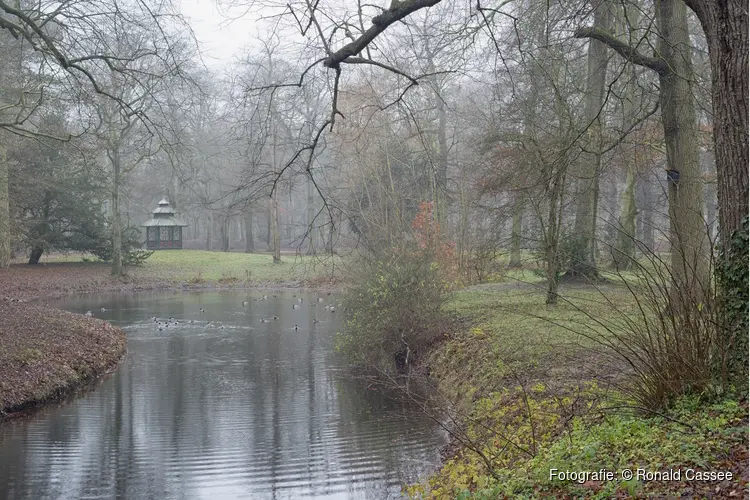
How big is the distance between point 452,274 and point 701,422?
53.4 ft

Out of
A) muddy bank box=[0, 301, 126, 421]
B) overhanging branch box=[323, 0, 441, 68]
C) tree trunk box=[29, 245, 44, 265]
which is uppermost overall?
overhanging branch box=[323, 0, 441, 68]

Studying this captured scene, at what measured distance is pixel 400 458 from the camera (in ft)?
29.7

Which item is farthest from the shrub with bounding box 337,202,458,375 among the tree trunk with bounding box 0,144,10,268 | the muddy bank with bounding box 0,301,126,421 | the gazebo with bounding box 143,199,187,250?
the gazebo with bounding box 143,199,187,250

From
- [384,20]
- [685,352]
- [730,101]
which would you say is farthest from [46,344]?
[730,101]

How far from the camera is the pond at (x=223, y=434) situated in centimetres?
824

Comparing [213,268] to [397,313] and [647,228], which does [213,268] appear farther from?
[397,313]

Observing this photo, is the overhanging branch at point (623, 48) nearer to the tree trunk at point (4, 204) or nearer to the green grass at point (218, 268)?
the tree trunk at point (4, 204)

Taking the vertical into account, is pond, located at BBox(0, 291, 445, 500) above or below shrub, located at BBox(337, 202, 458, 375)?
below

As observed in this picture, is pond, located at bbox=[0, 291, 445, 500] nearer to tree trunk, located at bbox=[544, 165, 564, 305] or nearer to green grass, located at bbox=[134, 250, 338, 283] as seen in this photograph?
tree trunk, located at bbox=[544, 165, 564, 305]

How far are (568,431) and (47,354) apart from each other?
10733 millimetres

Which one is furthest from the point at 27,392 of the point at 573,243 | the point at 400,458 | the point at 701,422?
the point at 573,243

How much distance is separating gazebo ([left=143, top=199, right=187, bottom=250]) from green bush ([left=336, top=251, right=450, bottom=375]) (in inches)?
1416

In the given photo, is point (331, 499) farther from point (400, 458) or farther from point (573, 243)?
point (573, 243)

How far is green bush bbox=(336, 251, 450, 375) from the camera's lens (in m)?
13.7
